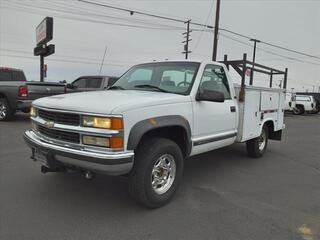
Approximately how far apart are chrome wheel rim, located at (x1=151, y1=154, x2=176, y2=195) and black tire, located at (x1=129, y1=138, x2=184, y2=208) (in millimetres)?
63

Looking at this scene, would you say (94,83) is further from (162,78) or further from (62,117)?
(62,117)

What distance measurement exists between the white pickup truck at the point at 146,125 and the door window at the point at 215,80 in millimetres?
17

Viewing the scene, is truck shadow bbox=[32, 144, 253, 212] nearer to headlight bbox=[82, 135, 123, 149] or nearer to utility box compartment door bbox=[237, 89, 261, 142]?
utility box compartment door bbox=[237, 89, 261, 142]

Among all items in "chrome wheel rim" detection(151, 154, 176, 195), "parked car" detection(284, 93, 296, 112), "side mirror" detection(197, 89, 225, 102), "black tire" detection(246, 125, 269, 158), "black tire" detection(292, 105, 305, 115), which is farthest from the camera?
"black tire" detection(292, 105, 305, 115)

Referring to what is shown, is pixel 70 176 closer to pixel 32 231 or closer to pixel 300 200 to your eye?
pixel 32 231

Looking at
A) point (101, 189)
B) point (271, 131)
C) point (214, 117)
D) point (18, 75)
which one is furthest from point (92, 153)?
point (18, 75)

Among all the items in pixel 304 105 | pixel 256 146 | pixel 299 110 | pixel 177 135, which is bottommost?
pixel 299 110

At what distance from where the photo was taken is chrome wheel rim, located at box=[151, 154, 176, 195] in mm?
3860

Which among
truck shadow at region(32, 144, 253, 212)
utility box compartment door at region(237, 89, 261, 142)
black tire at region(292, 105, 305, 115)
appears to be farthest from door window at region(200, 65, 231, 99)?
black tire at region(292, 105, 305, 115)

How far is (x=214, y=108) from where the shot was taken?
469 centimetres

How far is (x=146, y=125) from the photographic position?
3512mm

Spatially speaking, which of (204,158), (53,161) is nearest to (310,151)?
(204,158)

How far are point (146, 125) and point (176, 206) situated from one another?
3.96ft

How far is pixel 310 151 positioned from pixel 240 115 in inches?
150
